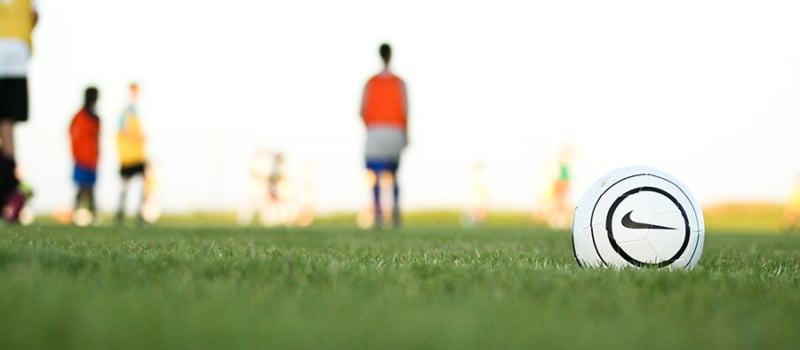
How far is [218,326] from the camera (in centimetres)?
213

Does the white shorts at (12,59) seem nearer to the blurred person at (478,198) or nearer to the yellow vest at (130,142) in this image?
the yellow vest at (130,142)

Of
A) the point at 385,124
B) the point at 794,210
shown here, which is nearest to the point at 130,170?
the point at 385,124

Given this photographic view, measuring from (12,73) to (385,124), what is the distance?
5.50 m

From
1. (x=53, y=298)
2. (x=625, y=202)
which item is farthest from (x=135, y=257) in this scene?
(x=625, y=202)

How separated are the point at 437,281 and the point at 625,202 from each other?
4.50ft

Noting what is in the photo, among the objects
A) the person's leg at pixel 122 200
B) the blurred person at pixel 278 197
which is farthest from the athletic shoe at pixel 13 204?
the blurred person at pixel 278 197

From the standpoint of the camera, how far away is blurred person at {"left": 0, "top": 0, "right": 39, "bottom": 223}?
24.6 ft

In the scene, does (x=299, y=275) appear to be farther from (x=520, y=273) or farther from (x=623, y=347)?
(x=623, y=347)

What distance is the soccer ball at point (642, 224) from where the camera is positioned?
405 centimetres

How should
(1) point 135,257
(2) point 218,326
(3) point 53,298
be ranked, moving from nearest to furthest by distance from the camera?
(2) point 218,326 → (3) point 53,298 → (1) point 135,257

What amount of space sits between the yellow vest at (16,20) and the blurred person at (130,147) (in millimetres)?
5301

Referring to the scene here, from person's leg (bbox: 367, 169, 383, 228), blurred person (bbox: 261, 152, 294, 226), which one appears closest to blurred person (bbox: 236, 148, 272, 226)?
blurred person (bbox: 261, 152, 294, 226)

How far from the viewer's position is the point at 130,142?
1327 centimetres

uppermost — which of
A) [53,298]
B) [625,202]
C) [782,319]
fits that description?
[625,202]
